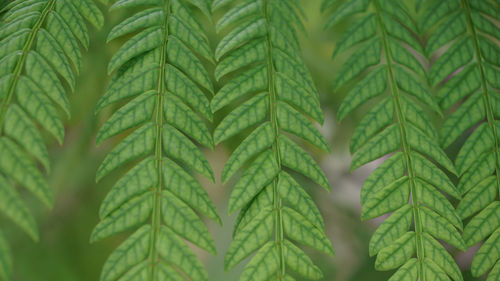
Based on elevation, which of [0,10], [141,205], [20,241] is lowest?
[141,205]

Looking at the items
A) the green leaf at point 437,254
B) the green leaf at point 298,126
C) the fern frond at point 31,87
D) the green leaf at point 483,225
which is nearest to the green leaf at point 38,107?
the fern frond at point 31,87

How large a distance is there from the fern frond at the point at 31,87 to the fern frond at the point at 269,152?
233 millimetres

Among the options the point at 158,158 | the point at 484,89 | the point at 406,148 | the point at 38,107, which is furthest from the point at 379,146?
the point at 38,107

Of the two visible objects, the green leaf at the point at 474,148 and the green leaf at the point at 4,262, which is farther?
the green leaf at the point at 474,148

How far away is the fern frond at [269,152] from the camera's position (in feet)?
2.10

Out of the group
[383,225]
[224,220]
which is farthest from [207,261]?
[383,225]

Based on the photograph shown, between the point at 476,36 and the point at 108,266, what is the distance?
2.48ft

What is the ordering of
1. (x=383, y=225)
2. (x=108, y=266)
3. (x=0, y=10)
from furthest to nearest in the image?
(x=0, y=10)
(x=383, y=225)
(x=108, y=266)

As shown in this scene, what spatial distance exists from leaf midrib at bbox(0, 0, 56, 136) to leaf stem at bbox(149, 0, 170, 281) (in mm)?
189

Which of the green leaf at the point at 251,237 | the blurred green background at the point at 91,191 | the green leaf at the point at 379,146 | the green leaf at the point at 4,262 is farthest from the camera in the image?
the blurred green background at the point at 91,191

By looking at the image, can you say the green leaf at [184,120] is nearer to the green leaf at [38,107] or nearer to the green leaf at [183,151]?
the green leaf at [183,151]

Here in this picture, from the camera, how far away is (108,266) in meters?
0.59

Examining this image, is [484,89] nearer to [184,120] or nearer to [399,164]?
[399,164]

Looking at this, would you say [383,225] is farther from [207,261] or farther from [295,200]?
[207,261]
